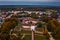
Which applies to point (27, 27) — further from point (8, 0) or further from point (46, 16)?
point (8, 0)

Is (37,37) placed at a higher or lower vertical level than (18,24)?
lower

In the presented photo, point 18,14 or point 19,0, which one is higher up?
point 19,0

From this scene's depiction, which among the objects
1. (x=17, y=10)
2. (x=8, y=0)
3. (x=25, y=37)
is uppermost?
(x=8, y=0)

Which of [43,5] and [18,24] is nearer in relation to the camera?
[18,24]

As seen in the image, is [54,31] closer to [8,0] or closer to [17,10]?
[17,10]

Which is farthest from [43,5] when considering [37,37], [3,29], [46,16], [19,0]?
[3,29]

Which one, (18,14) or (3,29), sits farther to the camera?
(18,14)

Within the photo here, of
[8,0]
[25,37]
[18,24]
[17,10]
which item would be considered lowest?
[25,37]

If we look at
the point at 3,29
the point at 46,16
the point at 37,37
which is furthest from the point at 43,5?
the point at 3,29
